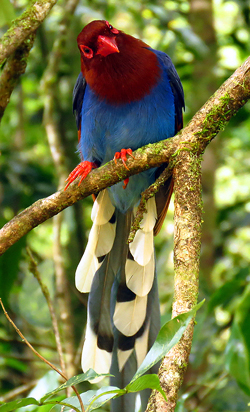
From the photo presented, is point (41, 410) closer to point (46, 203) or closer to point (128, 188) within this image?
point (46, 203)

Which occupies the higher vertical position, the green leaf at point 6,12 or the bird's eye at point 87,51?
the green leaf at point 6,12

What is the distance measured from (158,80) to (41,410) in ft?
6.24

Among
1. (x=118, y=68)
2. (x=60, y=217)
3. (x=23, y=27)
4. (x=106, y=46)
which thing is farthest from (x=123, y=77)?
(x=60, y=217)

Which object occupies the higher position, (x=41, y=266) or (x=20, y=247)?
(x=20, y=247)

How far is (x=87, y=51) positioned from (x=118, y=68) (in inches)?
8.2

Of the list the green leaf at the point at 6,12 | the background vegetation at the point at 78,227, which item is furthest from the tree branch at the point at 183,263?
the green leaf at the point at 6,12

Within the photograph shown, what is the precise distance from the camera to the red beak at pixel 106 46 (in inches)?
97.8

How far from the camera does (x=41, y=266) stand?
129 inches

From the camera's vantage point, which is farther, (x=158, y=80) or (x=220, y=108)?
(x=158, y=80)

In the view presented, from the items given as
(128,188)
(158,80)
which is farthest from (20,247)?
(158,80)

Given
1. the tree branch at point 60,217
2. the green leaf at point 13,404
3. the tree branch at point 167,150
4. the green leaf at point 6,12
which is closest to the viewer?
the green leaf at point 13,404

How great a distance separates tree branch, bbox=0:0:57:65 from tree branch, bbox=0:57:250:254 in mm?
761

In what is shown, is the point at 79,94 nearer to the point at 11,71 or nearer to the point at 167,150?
the point at 11,71

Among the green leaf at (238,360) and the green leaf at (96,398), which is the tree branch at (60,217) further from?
the green leaf at (96,398)
